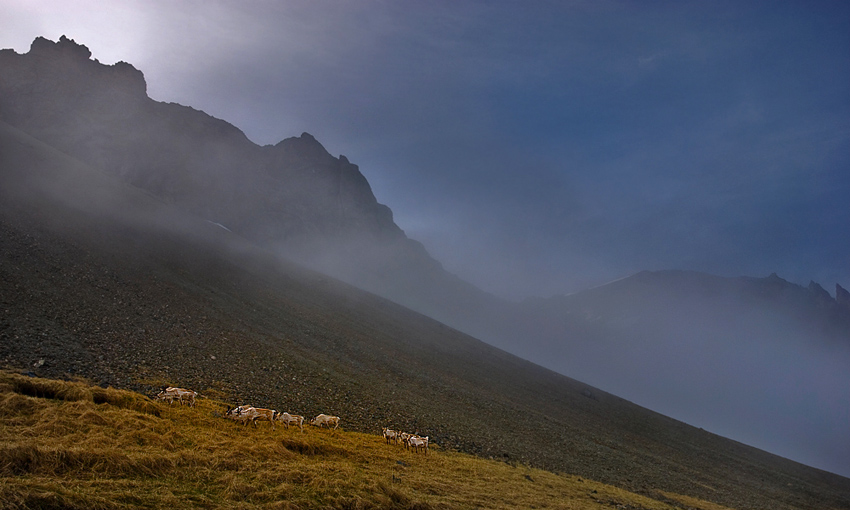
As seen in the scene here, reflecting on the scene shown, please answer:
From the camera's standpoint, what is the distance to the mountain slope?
76.9ft

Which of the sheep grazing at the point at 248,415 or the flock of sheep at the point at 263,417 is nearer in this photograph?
the sheep grazing at the point at 248,415

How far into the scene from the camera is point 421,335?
7769 cm

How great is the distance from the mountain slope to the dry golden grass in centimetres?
→ 672

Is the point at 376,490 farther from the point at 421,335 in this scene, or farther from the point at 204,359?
the point at 421,335

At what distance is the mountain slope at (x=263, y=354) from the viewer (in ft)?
76.9

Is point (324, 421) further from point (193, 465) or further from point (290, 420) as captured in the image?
point (193, 465)

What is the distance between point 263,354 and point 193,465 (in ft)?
74.6

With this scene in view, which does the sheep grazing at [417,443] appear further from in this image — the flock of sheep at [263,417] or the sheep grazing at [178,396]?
the sheep grazing at [178,396]

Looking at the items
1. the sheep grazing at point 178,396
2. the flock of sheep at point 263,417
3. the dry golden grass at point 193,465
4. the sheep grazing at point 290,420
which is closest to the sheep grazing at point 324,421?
the flock of sheep at point 263,417

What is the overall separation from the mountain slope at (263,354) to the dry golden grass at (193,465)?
6717 mm

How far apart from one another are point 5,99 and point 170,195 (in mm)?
62427

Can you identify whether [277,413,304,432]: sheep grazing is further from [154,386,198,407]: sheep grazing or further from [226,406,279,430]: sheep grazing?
[154,386,198,407]: sheep grazing

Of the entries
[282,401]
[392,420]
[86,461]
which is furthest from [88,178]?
[86,461]

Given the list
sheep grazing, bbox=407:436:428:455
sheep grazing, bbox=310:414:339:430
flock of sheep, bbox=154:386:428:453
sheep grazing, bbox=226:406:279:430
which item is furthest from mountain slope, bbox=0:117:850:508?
sheep grazing, bbox=226:406:279:430
